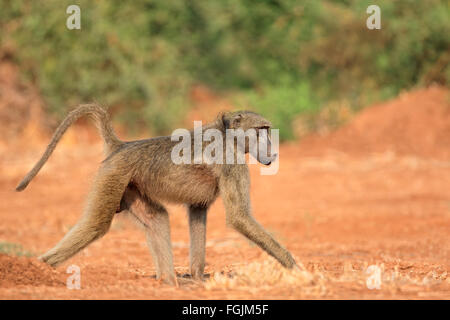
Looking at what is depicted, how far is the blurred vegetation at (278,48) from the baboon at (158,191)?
11.1m

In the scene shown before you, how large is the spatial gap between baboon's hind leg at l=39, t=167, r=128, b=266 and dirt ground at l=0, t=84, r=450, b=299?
5.6 inches

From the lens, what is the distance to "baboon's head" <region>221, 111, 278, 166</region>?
5.69 meters

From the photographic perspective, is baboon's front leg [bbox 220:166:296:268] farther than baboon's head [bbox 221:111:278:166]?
No

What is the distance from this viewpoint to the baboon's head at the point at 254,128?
569 centimetres

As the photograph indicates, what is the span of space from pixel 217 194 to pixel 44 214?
5955mm

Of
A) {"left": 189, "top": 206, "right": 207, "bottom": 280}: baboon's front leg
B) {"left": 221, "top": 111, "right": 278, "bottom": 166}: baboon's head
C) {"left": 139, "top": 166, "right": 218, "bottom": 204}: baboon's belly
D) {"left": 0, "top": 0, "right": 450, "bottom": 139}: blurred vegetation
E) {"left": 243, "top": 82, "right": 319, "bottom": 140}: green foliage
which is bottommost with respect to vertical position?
{"left": 189, "top": 206, "right": 207, "bottom": 280}: baboon's front leg

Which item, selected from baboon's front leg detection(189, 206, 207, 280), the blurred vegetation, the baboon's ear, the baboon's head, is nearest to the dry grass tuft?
baboon's front leg detection(189, 206, 207, 280)

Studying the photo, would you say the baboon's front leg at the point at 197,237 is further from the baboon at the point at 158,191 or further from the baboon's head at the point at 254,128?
the baboon's head at the point at 254,128

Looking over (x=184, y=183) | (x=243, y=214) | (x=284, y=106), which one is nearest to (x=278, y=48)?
(x=284, y=106)

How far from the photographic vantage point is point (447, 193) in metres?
12.0

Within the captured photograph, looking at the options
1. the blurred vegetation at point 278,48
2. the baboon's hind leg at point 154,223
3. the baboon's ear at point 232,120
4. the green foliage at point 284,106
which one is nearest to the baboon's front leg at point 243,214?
the baboon's ear at point 232,120

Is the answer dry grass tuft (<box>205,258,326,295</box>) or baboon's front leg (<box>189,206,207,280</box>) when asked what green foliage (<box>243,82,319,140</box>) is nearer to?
baboon's front leg (<box>189,206,207,280</box>)

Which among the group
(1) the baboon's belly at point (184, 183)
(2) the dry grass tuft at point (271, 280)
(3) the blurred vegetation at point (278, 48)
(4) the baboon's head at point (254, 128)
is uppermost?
(3) the blurred vegetation at point (278, 48)
